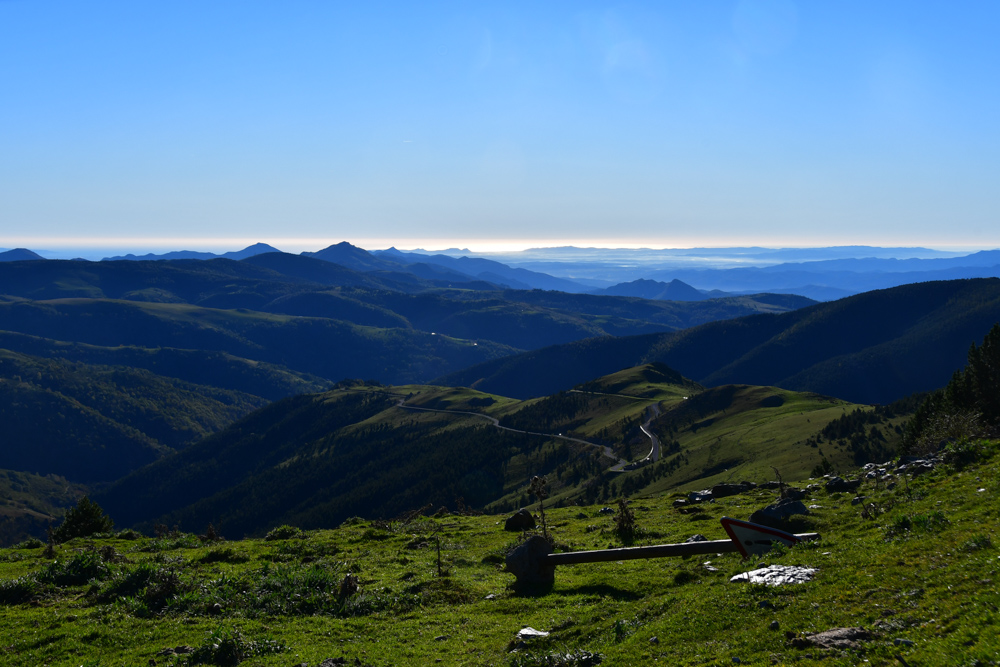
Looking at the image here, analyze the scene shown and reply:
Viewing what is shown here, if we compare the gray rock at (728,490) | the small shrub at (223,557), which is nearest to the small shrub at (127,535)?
the small shrub at (223,557)

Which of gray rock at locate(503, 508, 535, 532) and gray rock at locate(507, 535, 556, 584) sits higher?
gray rock at locate(507, 535, 556, 584)

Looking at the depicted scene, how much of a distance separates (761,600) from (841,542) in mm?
6065

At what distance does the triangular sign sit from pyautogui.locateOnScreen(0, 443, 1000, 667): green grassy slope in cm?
87

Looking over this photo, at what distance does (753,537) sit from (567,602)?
711cm

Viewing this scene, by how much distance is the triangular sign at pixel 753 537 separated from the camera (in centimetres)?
2053

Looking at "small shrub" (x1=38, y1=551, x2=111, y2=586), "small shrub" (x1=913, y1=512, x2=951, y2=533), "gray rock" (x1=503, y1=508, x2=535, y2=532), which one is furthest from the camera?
"gray rock" (x1=503, y1=508, x2=535, y2=532)

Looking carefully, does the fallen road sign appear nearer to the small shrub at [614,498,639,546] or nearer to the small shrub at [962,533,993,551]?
the small shrub at [962,533,993,551]

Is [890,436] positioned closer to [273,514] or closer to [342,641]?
[342,641]

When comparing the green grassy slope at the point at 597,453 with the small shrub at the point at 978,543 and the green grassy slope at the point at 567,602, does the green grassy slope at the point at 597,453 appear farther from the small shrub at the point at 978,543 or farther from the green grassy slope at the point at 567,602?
the small shrub at the point at 978,543


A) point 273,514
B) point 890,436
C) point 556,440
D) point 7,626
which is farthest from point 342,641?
point 273,514

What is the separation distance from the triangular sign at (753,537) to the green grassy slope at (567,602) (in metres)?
0.87

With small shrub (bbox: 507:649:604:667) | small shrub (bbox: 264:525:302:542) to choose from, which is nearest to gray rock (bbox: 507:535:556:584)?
small shrub (bbox: 507:649:604:667)

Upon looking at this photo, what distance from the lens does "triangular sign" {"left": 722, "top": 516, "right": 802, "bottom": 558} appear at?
20.5 m

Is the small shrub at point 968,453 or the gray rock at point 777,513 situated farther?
the small shrub at point 968,453
